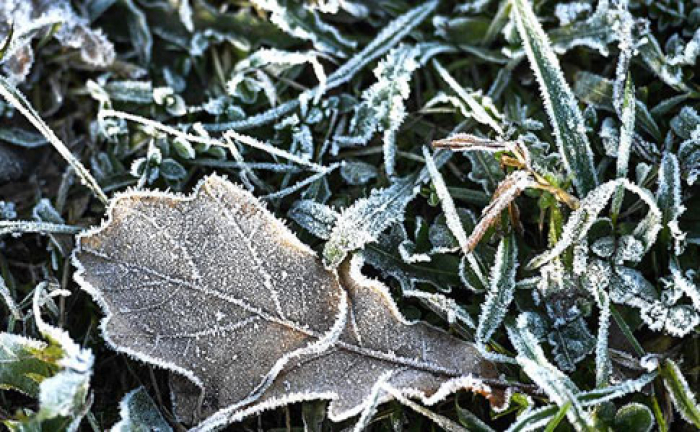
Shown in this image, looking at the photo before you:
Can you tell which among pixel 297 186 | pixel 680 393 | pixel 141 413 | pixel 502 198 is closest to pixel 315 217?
pixel 297 186

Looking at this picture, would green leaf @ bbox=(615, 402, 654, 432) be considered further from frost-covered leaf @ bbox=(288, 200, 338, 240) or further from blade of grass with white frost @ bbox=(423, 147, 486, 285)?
frost-covered leaf @ bbox=(288, 200, 338, 240)

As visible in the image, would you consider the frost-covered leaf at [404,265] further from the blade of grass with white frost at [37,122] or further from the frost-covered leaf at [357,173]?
the blade of grass with white frost at [37,122]

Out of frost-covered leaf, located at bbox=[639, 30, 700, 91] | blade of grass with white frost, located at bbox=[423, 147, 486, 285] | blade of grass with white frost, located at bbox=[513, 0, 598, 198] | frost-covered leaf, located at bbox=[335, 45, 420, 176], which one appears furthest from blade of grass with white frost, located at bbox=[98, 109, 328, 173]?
frost-covered leaf, located at bbox=[639, 30, 700, 91]

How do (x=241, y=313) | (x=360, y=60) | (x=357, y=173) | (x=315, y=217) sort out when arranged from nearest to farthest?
(x=241, y=313)
(x=315, y=217)
(x=357, y=173)
(x=360, y=60)

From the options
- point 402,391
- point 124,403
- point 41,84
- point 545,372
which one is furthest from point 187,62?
point 545,372

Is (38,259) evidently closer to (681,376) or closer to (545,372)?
(545,372)

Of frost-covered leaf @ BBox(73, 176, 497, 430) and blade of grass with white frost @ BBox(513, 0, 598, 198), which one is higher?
blade of grass with white frost @ BBox(513, 0, 598, 198)

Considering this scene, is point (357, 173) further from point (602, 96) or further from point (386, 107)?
point (602, 96)
